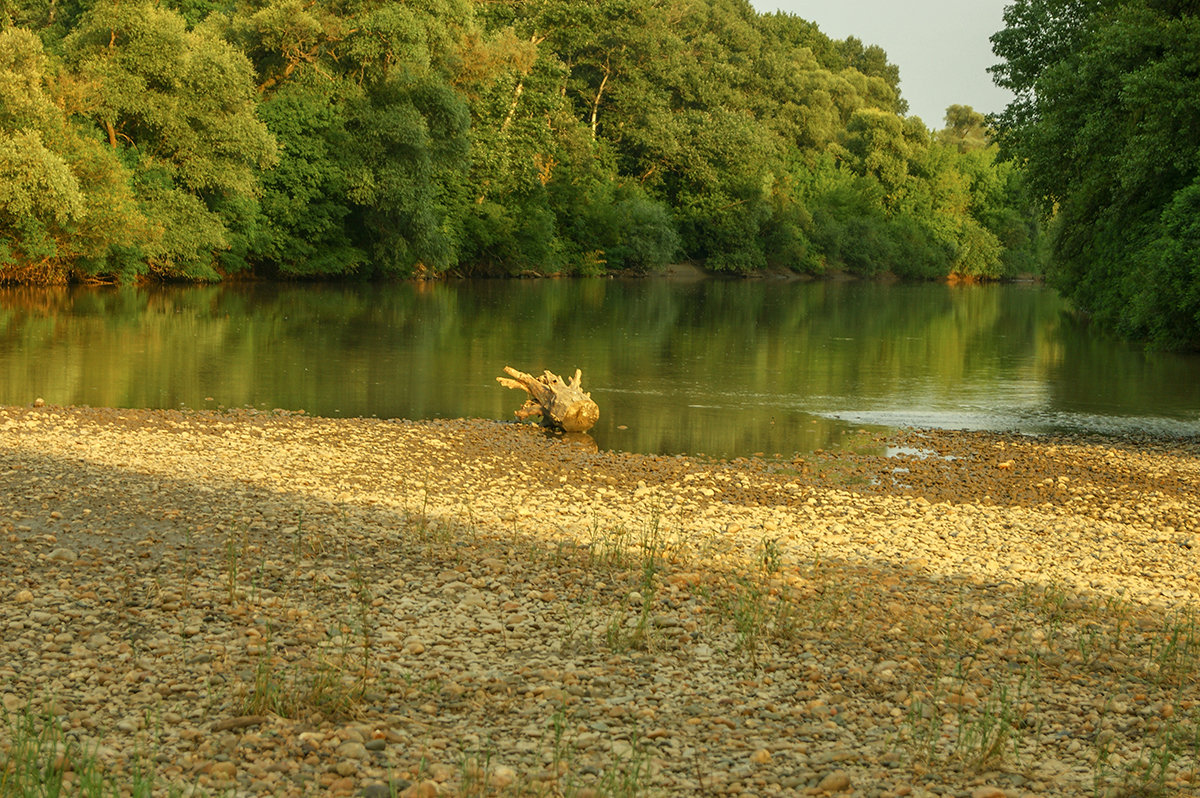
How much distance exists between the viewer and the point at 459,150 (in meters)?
61.5

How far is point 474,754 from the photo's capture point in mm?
6914

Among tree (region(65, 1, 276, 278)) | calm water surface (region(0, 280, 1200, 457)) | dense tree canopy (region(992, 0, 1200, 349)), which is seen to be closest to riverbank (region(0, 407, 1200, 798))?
calm water surface (region(0, 280, 1200, 457))

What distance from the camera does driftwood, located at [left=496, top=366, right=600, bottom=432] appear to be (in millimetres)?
20547

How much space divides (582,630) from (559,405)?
11.5 m

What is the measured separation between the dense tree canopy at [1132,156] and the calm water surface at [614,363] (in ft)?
6.34

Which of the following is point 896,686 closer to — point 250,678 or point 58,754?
point 250,678

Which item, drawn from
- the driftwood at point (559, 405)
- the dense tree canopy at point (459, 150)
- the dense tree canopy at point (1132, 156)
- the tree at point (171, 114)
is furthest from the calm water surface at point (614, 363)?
the dense tree canopy at point (459, 150)

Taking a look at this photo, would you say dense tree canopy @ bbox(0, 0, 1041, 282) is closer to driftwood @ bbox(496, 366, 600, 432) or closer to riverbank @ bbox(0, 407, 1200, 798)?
driftwood @ bbox(496, 366, 600, 432)

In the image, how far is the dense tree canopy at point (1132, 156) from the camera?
30.7m

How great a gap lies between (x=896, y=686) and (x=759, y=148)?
277 feet

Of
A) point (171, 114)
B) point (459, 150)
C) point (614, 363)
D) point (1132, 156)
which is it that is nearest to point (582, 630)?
point (614, 363)

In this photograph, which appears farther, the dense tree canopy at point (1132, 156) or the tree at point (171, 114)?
the tree at point (171, 114)

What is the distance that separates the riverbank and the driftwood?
14.1ft

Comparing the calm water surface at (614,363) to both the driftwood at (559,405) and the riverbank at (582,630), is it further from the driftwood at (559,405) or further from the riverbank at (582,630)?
A: the riverbank at (582,630)
